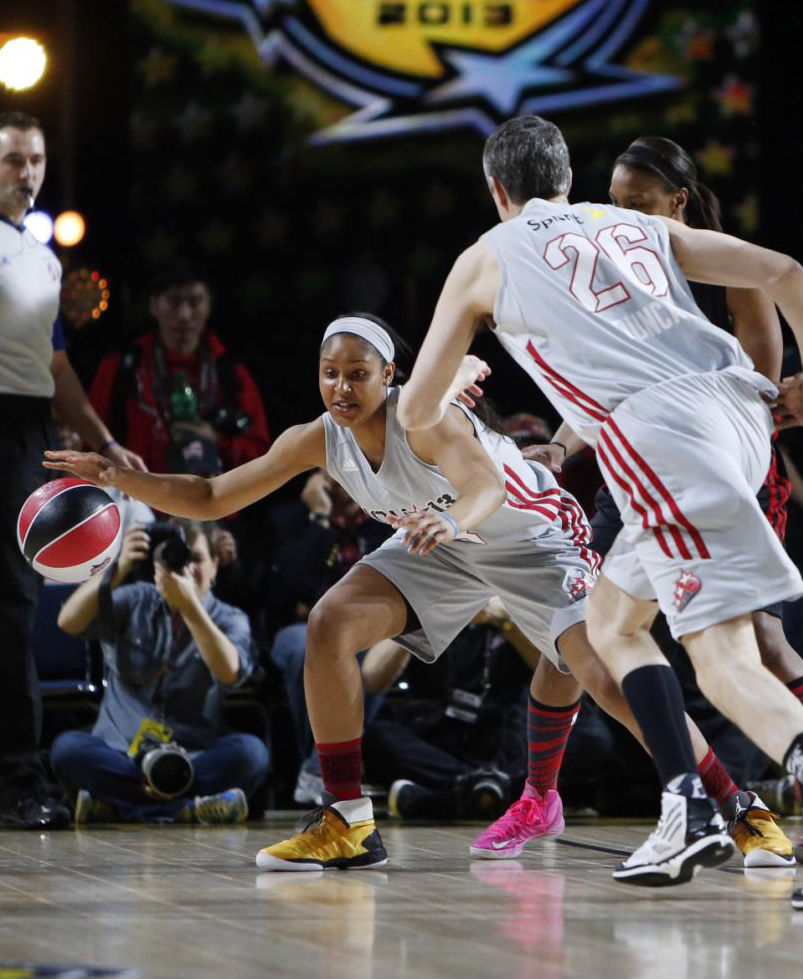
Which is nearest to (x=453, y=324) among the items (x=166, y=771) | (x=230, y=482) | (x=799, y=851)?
(x=230, y=482)

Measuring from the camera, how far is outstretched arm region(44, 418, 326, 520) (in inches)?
168

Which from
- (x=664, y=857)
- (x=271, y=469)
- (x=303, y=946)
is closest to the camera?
(x=303, y=946)

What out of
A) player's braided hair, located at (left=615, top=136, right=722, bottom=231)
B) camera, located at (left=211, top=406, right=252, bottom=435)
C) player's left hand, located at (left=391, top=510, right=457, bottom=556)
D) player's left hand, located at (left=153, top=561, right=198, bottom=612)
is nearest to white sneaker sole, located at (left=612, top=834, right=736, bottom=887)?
player's left hand, located at (left=391, top=510, right=457, bottom=556)

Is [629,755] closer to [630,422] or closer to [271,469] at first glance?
[271,469]

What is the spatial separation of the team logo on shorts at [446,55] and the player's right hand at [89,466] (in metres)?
4.54

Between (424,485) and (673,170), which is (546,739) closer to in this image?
(424,485)

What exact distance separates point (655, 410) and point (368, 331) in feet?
3.87

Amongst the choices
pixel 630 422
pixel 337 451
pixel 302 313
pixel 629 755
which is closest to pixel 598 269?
pixel 630 422

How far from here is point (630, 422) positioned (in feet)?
11.1

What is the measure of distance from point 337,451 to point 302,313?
414cm

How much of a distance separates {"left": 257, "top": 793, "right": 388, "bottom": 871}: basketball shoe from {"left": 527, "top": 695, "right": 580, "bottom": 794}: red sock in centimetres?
60

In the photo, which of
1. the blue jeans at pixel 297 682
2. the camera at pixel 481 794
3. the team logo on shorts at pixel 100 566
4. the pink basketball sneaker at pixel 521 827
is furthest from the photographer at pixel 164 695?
the pink basketball sneaker at pixel 521 827

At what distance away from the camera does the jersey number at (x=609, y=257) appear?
347cm

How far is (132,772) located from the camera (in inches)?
223
